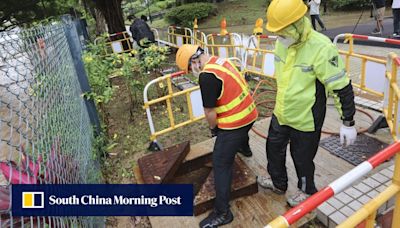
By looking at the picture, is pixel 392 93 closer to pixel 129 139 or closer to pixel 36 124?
pixel 36 124

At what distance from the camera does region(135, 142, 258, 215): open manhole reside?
10.4ft

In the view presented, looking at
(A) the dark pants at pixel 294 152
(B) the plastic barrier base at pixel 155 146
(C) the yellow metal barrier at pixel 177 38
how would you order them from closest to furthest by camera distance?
(A) the dark pants at pixel 294 152, (B) the plastic barrier base at pixel 155 146, (C) the yellow metal barrier at pixel 177 38

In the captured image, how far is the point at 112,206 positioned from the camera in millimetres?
2684

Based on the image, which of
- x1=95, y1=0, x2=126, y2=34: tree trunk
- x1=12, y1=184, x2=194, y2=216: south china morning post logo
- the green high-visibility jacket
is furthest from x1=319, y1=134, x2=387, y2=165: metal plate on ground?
x1=95, y1=0, x2=126, y2=34: tree trunk

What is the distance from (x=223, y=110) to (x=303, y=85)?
0.71 metres

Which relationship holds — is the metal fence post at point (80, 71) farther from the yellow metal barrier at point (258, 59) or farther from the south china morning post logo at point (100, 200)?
the yellow metal barrier at point (258, 59)

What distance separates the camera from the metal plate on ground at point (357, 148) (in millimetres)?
3605

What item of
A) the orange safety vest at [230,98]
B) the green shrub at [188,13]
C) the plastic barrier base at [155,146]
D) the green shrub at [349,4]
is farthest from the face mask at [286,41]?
the green shrub at [188,13]

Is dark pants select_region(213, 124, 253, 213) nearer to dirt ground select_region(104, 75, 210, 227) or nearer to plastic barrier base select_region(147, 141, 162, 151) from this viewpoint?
dirt ground select_region(104, 75, 210, 227)

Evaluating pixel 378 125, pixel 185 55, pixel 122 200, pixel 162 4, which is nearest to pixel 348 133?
pixel 185 55

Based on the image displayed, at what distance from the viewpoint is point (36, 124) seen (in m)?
1.72

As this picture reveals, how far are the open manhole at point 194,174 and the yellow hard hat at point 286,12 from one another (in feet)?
5.54

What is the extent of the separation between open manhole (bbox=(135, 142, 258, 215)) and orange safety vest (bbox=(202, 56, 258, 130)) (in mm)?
823

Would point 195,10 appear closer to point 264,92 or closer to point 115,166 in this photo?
point 264,92
